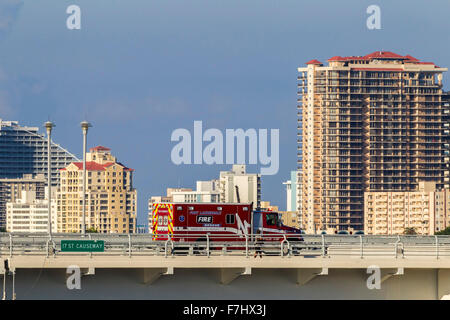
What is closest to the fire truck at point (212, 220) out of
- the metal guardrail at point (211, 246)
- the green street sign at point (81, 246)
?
the metal guardrail at point (211, 246)

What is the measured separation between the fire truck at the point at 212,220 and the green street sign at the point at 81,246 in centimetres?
1283

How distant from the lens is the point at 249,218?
60.0 metres

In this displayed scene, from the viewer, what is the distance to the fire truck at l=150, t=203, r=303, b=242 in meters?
60.0

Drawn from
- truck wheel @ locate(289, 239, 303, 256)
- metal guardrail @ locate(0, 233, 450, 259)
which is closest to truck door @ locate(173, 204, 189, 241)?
metal guardrail @ locate(0, 233, 450, 259)

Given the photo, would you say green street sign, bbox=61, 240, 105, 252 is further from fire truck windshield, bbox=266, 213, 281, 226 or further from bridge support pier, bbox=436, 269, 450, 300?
fire truck windshield, bbox=266, 213, 281, 226

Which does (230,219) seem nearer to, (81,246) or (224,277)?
(81,246)

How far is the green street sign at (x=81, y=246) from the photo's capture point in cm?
4622

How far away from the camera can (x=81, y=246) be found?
153 feet

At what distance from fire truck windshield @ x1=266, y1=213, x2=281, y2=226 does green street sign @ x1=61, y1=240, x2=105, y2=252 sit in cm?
1609
